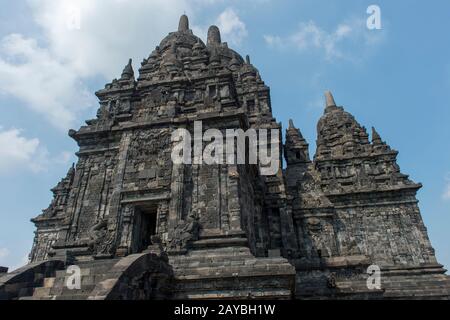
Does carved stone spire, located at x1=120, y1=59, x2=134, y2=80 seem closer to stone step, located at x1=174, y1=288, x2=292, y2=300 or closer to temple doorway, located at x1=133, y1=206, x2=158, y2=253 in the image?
temple doorway, located at x1=133, y1=206, x2=158, y2=253

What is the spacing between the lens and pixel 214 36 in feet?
133

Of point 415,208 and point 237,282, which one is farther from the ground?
point 415,208

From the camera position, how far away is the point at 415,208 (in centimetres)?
2425

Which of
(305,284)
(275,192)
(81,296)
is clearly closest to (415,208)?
(275,192)

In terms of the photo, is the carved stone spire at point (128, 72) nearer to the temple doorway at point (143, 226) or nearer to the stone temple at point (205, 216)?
the stone temple at point (205, 216)

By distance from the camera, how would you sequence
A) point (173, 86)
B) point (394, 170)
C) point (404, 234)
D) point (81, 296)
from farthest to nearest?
point (394, 170) < point (404, 234) < point (173, 86) < point (81, 296)

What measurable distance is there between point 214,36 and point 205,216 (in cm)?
3275

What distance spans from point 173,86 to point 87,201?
7094 mm

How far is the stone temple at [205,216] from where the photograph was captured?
984 centimetres

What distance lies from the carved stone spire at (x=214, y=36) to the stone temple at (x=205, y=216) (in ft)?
49.1

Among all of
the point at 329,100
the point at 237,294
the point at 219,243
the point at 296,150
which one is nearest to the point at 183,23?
the point at 296,150
